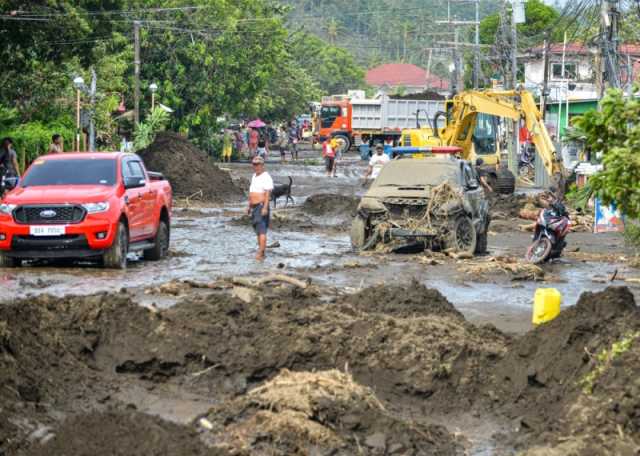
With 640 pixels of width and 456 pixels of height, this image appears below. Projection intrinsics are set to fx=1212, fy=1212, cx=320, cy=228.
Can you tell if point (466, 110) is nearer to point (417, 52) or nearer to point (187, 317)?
point (187, 317)

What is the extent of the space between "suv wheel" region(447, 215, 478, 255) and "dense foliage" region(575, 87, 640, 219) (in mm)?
10517

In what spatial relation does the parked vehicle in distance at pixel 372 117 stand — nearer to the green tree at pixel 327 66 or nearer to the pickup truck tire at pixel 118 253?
the green tree at pixel 327 66

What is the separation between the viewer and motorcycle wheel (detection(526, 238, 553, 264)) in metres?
20.2

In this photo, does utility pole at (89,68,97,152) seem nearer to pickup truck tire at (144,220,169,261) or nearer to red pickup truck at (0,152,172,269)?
pickup truck tire at (144,220,169,261)

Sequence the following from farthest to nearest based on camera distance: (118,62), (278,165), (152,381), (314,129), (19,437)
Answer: (314,129)
(278,165)
(118,62)
(152,381)
(19,437)

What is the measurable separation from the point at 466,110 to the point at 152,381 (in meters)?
26.9

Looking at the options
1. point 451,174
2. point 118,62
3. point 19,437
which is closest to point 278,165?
point 118,62

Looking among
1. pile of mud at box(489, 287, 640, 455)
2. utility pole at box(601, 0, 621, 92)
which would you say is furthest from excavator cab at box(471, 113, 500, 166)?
pile of mud at box(489, 287, 640, 455)

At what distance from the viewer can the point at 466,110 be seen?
3625 centimetres

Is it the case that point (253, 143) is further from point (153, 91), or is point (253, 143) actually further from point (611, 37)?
point (611, 37)

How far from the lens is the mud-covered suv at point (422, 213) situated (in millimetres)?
20766

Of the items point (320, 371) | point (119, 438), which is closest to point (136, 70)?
point (320, 371)

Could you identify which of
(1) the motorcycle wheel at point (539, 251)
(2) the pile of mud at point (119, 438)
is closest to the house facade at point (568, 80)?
(1) the motorcycle wheel at point (539, 251)

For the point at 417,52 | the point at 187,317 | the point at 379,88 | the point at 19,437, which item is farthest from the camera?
the point at 417,52
